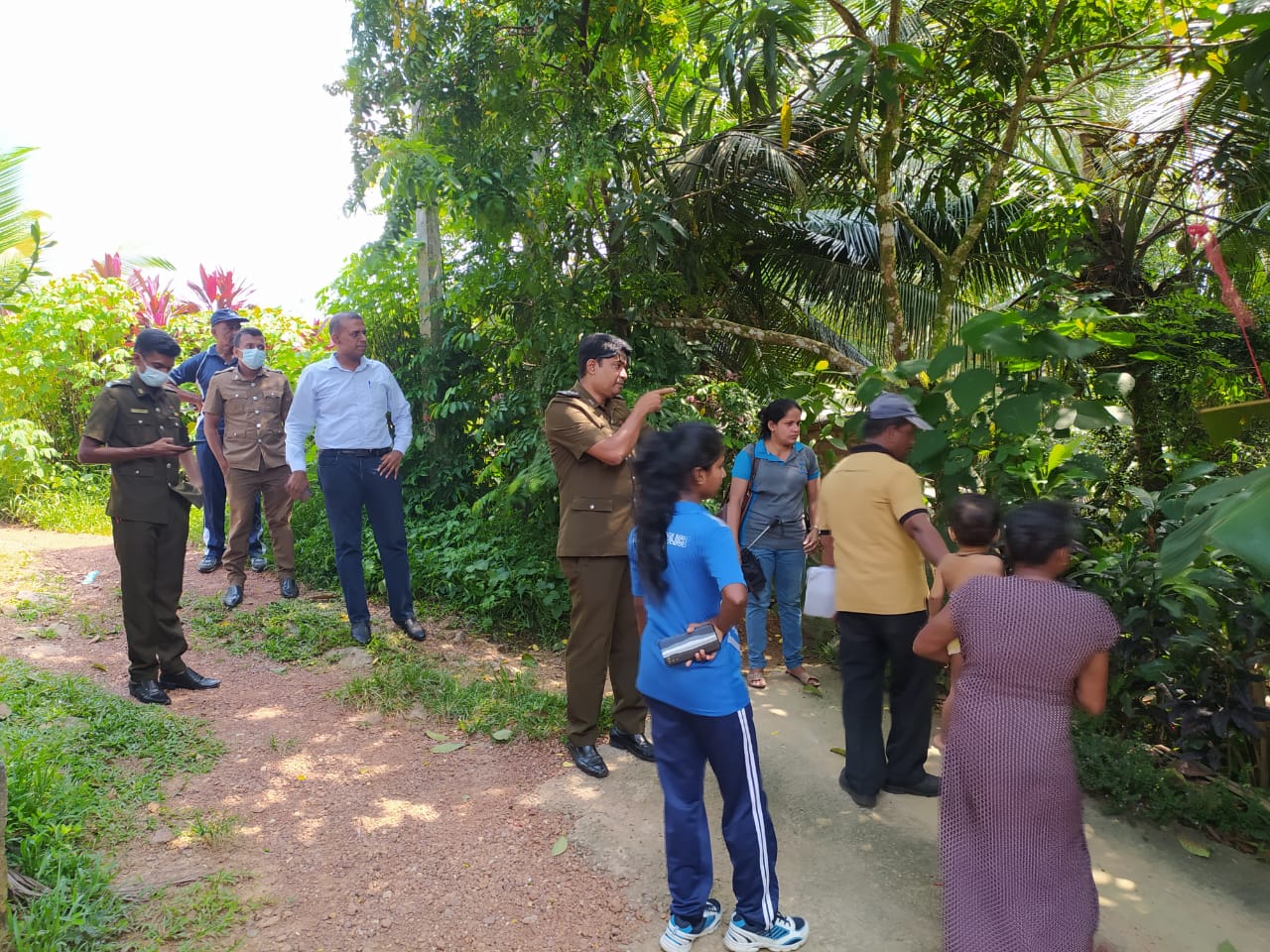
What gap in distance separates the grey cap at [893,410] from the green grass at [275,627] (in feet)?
11.5

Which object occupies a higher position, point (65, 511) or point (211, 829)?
point (65, 511)

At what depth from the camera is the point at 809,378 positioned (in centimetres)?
654

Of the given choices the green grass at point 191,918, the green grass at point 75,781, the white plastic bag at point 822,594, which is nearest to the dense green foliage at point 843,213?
the white plastic bag at point 822,594

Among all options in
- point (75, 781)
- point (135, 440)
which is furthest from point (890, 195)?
point (75, 781)

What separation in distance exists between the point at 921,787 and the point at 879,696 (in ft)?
1.55

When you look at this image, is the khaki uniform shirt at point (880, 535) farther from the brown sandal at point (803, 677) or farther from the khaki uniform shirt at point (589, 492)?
the brown sandal at point (803, 677)

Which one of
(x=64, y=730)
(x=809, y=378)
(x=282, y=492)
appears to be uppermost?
(x=809, y=378)

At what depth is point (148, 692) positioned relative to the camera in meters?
4.20

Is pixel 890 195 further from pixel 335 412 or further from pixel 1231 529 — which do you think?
pixel 1231 529

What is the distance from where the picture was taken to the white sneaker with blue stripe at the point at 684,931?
8.41ft

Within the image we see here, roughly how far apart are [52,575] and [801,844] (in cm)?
619

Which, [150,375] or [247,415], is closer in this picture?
[150,375]

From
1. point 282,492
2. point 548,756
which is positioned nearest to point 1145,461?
point 548,756

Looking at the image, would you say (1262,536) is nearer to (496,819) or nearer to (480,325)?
(496,819)
